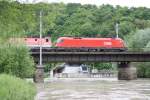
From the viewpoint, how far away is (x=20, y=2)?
22.5 meters

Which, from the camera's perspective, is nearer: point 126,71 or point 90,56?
point 90,56

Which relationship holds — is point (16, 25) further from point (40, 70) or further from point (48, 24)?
point (40, 70)

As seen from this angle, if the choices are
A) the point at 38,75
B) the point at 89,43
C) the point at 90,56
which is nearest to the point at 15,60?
the point at 38,75

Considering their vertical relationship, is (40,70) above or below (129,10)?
below

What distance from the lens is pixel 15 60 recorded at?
189 ft

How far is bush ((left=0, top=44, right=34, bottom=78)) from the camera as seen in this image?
55219 millimetres

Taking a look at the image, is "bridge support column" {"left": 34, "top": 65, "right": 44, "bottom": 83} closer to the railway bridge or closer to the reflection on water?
the railway bridge

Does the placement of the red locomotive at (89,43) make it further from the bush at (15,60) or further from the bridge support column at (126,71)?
the bush at (15,60)

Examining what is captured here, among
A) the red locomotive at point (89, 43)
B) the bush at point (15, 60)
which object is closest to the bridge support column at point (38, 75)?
the red locomotive at point (89, 43)

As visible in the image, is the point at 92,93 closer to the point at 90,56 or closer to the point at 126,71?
the point at 90,56

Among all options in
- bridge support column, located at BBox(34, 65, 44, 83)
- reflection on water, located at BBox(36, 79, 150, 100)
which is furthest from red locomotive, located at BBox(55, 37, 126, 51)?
reflection on water, located at BBox(36, 79, 150, 100)

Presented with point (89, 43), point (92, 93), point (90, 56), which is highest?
point (89, 43)

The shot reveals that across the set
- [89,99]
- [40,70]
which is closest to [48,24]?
[89,99]

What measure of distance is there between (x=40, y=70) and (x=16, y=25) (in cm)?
6070
